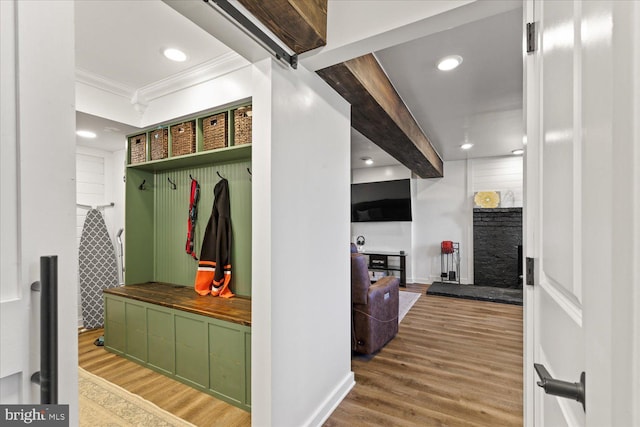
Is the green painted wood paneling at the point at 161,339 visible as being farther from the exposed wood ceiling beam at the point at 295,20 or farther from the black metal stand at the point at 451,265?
the black metal stand at the point at 451,265

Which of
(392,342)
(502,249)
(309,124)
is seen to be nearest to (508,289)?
(502,249)

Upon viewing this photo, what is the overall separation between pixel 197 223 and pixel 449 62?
8.78 ft

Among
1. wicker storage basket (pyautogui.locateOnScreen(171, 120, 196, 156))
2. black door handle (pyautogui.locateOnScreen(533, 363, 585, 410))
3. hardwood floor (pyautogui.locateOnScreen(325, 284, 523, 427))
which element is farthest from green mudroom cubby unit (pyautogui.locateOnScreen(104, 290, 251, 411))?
black door handle (pyautogui.locateOnScreen(533, 363, 585, 410))

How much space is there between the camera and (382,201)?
650 centimetres

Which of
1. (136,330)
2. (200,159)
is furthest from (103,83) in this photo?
(136,330)

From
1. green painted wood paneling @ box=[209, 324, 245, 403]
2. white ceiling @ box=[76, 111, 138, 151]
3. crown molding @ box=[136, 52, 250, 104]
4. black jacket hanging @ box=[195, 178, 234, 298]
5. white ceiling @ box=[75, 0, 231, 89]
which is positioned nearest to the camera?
white ceiling @ box=[75, 0, 231, 89]

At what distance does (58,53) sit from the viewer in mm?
668

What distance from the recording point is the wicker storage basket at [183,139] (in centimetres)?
257

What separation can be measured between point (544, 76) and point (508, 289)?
5.74 m

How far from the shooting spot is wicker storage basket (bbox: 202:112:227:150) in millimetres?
2369

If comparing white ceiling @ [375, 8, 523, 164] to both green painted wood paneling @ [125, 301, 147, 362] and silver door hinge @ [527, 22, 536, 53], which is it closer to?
silver door hinge @ [527, 22, 536, 53]

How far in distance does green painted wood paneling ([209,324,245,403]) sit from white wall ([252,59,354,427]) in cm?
53

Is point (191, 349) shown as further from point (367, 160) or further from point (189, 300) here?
point (367, 160)

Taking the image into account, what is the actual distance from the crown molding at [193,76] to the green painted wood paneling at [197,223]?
0.74 meters
